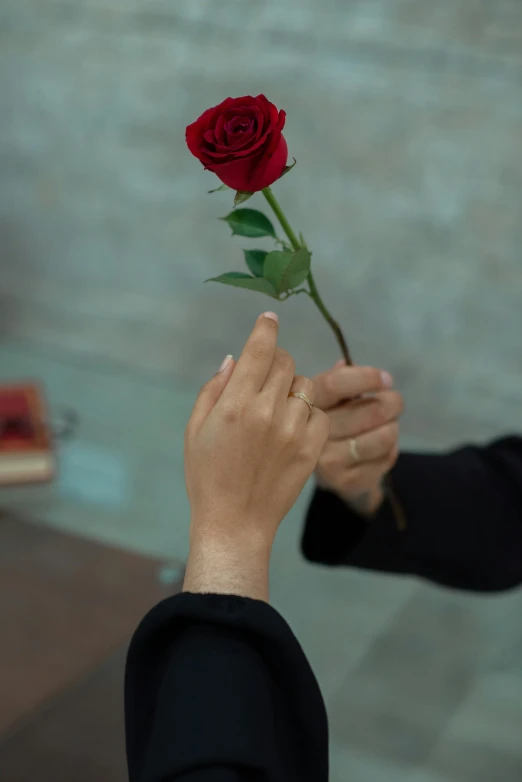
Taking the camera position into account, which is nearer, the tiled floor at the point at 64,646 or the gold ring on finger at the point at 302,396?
the gold ring on finger at the point at 302,396

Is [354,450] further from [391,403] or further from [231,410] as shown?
[231,410]

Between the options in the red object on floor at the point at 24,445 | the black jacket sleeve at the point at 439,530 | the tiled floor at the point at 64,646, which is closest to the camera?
the tiled floor at the point at 64,646

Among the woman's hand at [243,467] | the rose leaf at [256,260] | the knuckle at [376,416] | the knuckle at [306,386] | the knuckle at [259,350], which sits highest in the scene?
the rose leaf at [256,260]

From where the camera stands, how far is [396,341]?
5.96 ft

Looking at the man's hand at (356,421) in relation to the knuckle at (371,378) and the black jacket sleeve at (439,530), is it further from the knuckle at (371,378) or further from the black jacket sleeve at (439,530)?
the black jacket sleeve at (439,530)

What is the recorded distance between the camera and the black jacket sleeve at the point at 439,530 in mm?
1152

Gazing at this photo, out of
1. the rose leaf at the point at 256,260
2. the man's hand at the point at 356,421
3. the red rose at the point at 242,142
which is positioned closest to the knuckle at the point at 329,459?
the man's hand at the point at 356,421

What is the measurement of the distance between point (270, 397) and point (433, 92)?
1112 mm

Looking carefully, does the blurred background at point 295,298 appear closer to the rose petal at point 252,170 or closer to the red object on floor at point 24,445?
the red object on floor at point 24,445

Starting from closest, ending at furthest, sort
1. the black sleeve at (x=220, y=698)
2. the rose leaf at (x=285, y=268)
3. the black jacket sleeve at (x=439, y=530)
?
1. the black sleeve at (x=220, y=698)
2. the rose leaf at (x=285, y=268)
3. the black jacket sleeve at (x=439, y=530)

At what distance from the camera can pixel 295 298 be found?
187cm

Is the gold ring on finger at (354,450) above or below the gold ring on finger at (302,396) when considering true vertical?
above

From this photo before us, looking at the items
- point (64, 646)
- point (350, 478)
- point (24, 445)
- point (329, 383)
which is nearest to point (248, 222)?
point (329, 383)

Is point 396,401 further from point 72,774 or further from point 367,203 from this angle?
point 367,203
